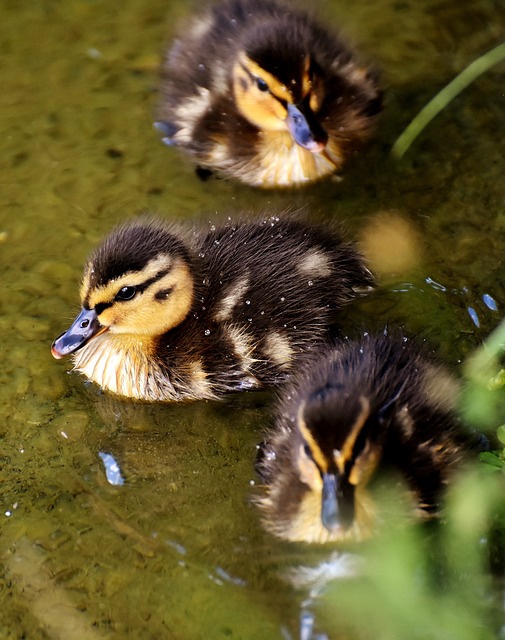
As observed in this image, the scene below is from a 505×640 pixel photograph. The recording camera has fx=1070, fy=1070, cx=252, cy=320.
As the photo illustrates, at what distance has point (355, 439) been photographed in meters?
2.05

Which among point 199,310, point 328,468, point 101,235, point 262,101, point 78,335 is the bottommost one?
point 101,235

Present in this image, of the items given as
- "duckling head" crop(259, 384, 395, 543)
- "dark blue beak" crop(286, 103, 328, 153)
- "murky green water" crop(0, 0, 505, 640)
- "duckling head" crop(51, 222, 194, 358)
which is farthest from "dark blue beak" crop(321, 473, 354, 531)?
"dark blue beak" crop(286, 103, 328, 153)

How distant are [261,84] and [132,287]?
0.77 meters

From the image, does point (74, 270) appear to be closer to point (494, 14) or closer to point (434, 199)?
point (434, 199)

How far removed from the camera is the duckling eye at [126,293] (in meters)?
2.50

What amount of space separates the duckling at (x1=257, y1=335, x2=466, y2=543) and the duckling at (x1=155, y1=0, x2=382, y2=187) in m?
0.80

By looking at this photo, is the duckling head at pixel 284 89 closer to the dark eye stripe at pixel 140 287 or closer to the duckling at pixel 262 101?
the duckling at pixel 262 101

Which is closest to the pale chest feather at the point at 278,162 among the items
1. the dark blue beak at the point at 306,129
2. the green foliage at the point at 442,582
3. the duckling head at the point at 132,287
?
the dark blue beak at the point at 306,129

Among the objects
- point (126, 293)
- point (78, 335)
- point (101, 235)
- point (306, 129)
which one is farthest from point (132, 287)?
point (306, 129)

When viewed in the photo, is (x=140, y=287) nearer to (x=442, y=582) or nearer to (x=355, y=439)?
(x=355, y=439)

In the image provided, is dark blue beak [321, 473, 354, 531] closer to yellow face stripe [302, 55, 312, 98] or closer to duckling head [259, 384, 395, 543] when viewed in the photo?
duckling head [259, 384, 395, 543]

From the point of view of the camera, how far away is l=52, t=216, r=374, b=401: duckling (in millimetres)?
2529

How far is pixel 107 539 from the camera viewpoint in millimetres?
2314

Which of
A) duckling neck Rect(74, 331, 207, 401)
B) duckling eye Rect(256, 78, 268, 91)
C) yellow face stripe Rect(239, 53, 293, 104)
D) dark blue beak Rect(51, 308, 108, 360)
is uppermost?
yellow face stripe Rect(239, 53, 293, 104)
